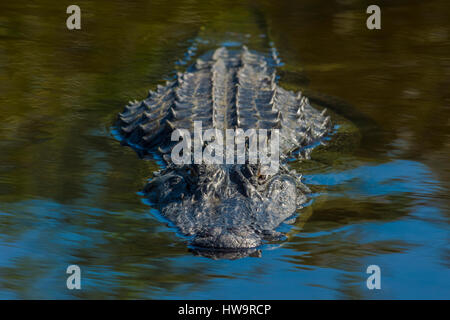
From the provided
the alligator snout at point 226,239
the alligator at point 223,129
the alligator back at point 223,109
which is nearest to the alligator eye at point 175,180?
the alligator at point 223,129

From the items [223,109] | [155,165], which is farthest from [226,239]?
[223,109]

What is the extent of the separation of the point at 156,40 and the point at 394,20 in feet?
12.6

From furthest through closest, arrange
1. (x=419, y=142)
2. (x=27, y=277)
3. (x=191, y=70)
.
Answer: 1. (x=191, y=70)
2. (x=419, y=142)
3. (x=27, y=277)

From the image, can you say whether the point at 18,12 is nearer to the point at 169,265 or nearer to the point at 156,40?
the point at 156,40

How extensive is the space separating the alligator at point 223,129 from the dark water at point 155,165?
0.50 ft

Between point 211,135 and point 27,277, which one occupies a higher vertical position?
point 211,135

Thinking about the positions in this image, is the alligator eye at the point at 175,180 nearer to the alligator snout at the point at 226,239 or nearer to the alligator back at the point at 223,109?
the alligator snout at the point at 226,239

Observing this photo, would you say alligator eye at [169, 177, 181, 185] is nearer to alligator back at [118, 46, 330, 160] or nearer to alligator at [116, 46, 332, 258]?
alligator at [116, 46, 332, 258]

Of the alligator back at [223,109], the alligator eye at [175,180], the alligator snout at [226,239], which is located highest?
the alligator back at [223,109]

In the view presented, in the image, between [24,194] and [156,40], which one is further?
[156,40]

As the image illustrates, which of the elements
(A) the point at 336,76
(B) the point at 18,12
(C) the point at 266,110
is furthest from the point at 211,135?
(B) the point at 18,12

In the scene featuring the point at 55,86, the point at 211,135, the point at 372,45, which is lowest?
the point at 211,135

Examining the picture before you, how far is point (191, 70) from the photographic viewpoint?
308 inches

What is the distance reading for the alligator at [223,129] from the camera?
4.43 meters
